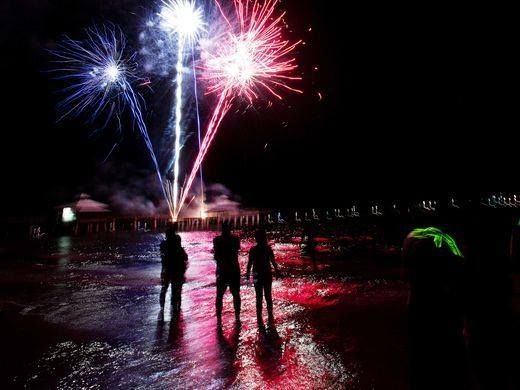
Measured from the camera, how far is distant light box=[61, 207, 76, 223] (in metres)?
28.9

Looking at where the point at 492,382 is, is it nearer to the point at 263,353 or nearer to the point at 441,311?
the point at 441,311

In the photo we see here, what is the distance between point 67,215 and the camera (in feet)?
96.0

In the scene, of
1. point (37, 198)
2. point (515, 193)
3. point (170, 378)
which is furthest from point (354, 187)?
point (170, 378)

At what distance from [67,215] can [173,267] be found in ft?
81.9

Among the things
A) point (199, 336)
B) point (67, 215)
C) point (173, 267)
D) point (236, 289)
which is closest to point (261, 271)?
point (236, 289)

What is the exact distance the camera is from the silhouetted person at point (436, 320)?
326cm

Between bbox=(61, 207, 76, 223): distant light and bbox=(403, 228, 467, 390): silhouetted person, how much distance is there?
3003 centimetres

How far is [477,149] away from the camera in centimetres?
3781

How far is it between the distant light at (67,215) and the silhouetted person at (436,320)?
3003 cm

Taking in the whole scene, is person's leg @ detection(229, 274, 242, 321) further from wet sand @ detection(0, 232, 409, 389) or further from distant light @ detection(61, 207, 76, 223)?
distant light @ detection(61, 207, 76, 223)

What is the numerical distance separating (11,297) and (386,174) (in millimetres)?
48401

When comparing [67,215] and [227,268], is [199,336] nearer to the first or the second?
[227,268]

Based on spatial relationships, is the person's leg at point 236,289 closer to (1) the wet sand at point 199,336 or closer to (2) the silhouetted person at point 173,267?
(1) the wet sand at point 199,336

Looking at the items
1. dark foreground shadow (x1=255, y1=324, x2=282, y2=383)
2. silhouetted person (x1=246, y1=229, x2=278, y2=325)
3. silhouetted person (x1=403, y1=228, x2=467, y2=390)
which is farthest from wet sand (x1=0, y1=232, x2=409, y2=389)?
silhouetted person (x1=403, y1=228, x2=467, y2=390)
